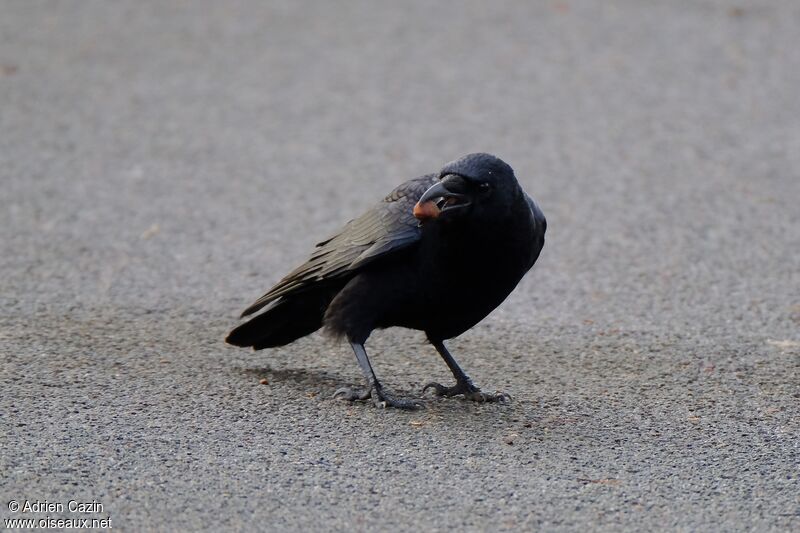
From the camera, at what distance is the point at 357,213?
29.0ft

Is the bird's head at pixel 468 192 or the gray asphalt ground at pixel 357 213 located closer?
the gray asphalt ground at pixel 357 213

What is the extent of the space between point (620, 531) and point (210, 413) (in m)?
1.96

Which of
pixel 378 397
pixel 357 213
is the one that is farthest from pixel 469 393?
pixel 357 213

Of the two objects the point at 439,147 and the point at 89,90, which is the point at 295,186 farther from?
the point at 89,90

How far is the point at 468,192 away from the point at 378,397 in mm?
1051

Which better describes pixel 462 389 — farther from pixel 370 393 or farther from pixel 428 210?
pixel 428 210

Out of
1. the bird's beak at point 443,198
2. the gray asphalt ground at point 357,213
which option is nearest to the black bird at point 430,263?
the bird's beak at point 443,198

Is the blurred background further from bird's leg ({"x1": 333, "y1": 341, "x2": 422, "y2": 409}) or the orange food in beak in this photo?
the orange food in beak

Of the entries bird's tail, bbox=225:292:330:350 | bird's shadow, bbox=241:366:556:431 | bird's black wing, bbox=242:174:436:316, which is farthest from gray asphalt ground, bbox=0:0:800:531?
bird's black wing, bbox=242:174:436:316

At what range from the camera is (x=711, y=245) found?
8195mm

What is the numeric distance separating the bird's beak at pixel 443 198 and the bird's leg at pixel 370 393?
0.80 metres

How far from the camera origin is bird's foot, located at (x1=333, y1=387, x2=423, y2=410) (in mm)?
5434

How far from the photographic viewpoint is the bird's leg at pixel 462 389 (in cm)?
561

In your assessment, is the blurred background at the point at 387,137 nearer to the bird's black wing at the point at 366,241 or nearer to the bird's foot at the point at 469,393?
the bird's black wing at the point at 366,241
